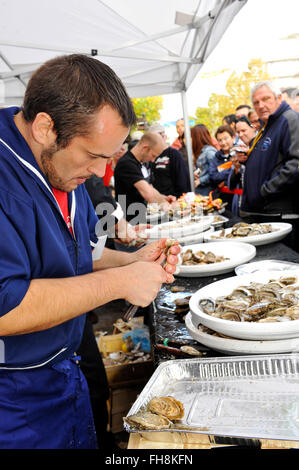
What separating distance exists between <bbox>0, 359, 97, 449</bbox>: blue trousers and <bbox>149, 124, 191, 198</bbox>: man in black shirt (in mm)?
4768

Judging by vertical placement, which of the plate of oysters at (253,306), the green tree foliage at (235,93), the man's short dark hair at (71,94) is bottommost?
the plate of oysters at (253,306)

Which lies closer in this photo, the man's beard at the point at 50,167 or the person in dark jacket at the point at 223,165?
the man's beard at the point at 50,167

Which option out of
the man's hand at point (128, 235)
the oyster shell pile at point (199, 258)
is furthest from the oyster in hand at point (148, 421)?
the man's hand at point (128, 235)

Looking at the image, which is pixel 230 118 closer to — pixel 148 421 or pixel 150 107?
pixel 148 421

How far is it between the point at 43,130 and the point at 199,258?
3.95 ft

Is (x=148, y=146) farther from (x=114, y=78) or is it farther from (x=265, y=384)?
(x=265, y=384)

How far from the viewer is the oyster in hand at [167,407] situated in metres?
0.93

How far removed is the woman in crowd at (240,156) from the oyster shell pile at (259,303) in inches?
→ 136

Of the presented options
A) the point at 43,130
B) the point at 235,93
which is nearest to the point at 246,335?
the point at 43,130

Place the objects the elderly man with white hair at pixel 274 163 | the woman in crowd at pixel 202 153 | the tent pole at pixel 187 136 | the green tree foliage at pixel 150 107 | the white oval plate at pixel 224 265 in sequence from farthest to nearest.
Answer: the green tree foliage at pixel 150 107, the tent pole at pixel 187 136, the woman in crowd at pixel 202 153, the elderly man with white hair at pixel 274 163, the white oval plate at pixel 224 265

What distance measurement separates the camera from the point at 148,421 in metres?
0.89

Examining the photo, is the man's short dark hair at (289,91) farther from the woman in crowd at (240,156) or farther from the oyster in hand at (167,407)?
the oyster in hand at (167,407)

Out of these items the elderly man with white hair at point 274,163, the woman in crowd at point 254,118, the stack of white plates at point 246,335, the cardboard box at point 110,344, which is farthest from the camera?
the woman in crowd at point 254,118

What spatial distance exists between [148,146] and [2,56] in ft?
8.35
